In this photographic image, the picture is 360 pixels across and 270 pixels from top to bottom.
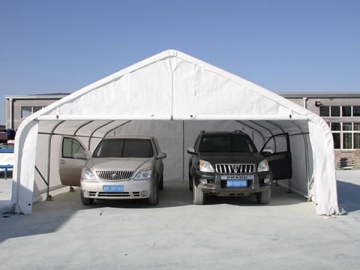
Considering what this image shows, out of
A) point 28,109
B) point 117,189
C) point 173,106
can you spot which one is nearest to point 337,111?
point 173,106

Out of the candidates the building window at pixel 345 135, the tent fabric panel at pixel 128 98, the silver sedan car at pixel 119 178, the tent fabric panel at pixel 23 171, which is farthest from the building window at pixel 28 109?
the building window at pixel 345 135

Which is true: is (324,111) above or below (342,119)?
above

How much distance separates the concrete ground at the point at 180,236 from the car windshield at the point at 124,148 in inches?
49.2

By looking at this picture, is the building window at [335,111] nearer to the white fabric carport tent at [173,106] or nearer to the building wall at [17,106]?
the white fabric carport tent at [173,106]

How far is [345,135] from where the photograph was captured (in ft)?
80.4

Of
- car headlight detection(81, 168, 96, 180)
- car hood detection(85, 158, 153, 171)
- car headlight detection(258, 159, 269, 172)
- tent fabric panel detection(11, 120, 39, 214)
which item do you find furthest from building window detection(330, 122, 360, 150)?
tent fabric panel detection(11, 120, 39, 214)

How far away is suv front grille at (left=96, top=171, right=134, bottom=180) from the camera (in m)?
8.40

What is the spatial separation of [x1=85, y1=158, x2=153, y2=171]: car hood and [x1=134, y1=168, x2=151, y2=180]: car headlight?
0.46 feet

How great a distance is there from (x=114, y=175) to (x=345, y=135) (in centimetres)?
2024

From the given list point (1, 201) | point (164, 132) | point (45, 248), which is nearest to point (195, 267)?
point (45, 248)

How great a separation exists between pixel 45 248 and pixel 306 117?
5773mm

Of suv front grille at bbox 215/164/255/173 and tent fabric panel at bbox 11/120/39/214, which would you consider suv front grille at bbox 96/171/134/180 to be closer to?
tent fabric panel at bbox 11/120/39/214

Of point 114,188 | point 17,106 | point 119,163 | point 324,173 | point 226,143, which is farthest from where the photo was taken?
point 17,106

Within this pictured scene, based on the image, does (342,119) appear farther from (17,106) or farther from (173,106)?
(17,106)
